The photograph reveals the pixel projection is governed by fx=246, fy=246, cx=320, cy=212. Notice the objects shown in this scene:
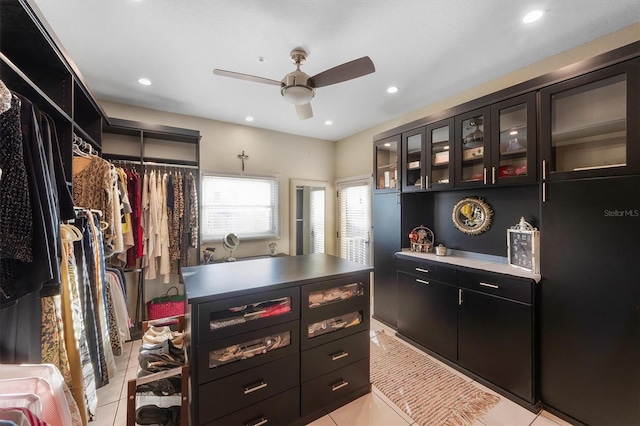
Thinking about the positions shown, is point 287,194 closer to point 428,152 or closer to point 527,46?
point 428,152

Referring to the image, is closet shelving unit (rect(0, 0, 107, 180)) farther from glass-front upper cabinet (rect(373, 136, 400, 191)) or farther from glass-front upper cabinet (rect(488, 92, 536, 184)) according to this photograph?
glass-front upper cabinet (rect(488, 92, 536, 184))

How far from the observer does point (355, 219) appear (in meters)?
4.62

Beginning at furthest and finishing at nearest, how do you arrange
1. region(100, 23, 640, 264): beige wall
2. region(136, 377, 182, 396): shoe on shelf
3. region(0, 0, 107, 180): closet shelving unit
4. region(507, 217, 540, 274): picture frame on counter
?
1. region(100, 23, 640, 264): beige wall
2. region(507, 217, 540, 274): picture frame on counter
3. region(136, 377, 182, 396): shoe on shelf
4. region(0, 0, 107, 180): closet shelving unit

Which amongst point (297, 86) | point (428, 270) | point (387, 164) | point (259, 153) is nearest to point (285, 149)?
point (259, 153)

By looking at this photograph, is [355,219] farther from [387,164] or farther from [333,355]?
[333,355]

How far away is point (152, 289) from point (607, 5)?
5.23m

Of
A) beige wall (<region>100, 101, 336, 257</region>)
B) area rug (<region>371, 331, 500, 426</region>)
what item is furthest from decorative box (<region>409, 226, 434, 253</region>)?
beige wall (<region>100, 101, 336, 257</region>)

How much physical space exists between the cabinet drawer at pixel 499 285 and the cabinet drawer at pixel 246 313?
163 centimetres

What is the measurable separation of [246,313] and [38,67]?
2.29 m

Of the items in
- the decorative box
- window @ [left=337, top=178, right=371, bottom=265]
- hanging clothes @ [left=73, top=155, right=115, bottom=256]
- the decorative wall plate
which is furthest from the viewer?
window @ [left=337, top=178, right=371, bottom=265]

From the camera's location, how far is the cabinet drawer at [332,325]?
1.69 meters

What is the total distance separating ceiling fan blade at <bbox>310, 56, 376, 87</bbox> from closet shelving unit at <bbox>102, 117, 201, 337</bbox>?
86.1 inches

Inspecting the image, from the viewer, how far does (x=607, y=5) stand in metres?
1.71

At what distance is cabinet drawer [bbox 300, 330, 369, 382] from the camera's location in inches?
67.1
